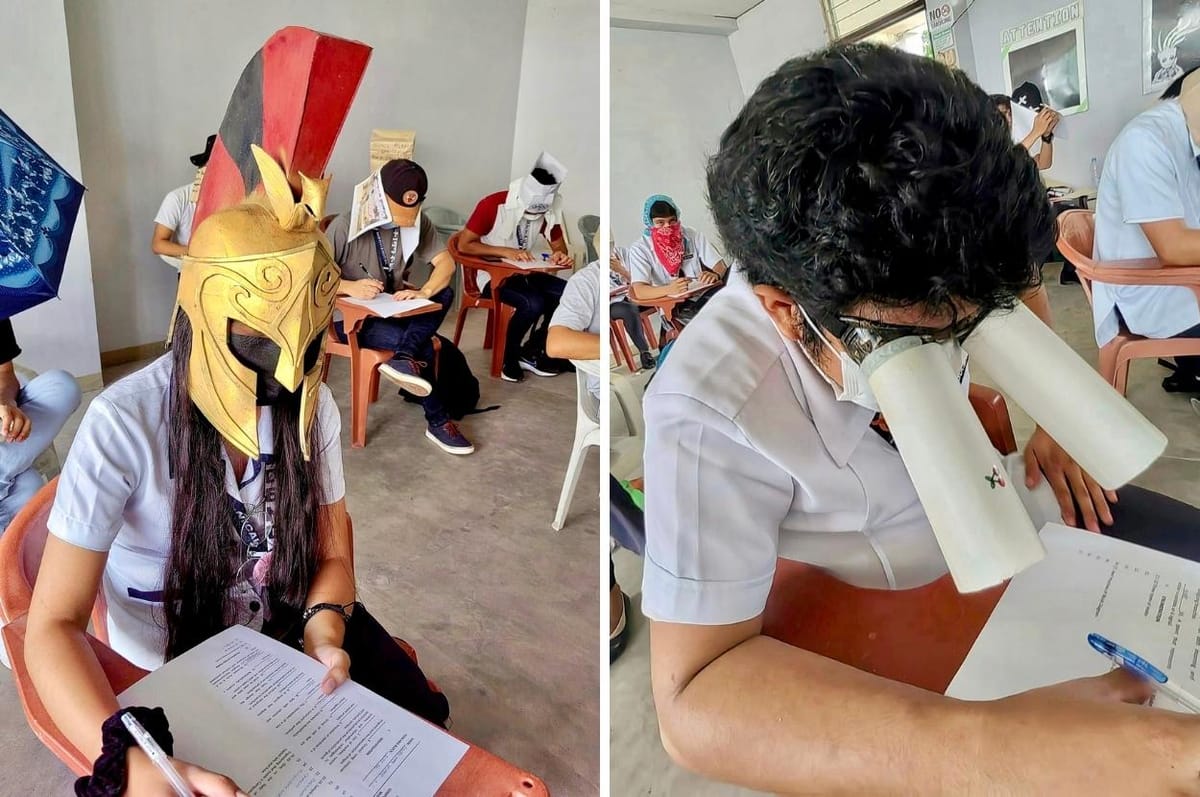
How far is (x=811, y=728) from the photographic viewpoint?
41 cm

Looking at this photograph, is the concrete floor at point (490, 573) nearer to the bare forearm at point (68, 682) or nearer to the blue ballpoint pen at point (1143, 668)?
the bare forearm at point (68, 682)

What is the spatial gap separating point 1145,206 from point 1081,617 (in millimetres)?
248

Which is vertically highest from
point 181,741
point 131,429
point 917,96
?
point 917,96

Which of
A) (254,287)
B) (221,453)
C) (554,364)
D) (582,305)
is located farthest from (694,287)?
(554,364)

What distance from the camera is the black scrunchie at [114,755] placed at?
581 mm

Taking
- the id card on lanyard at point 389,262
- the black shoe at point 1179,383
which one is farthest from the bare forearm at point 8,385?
the black shoe at point 1179,383

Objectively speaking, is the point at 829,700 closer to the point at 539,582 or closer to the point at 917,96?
the point at 917,96

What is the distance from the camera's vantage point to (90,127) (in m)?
0.75

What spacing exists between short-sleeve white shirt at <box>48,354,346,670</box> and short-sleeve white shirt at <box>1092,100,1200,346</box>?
70 cm

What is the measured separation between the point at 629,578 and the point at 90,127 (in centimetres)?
72

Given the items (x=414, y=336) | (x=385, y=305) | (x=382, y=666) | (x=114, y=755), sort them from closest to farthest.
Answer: (x=114, y=755) < (x=382, y=666) < (x=385, y=305) < (x=414, y=336)

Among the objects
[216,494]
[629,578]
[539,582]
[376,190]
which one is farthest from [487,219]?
[629,578]

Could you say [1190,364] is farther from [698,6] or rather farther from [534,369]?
[534,369]

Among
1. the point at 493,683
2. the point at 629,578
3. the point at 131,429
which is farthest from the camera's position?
the point at 493,683
